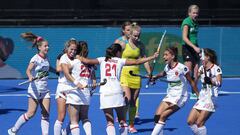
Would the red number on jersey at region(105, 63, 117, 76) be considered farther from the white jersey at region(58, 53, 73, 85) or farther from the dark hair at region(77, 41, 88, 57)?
the white jersey at region(58, 53, 73, 85)

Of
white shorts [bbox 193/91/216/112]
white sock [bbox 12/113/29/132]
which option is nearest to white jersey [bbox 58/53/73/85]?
white sock [bbox 12/113/29/132]

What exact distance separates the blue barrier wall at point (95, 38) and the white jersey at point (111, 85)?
26.7 ft

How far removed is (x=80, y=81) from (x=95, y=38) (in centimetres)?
843

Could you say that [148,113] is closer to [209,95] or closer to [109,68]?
[209,95]

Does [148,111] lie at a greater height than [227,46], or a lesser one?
lesser

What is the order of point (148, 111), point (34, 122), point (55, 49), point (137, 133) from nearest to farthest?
point (137, 133) < point (34, 122) < point (148, 111) < point (55, 49)

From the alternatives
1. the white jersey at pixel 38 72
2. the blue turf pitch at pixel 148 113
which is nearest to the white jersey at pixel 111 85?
the white jersey at pixel 38 72

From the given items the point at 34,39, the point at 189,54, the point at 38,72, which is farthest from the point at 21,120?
the point at 189,54

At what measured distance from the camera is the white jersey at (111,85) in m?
9.33

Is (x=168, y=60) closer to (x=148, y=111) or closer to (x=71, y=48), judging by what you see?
(x=71, y=48)

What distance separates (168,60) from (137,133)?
5.81 ft

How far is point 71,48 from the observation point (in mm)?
9484

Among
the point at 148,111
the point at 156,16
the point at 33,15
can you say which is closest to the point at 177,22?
the point at 156,16

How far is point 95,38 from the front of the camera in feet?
57.9
